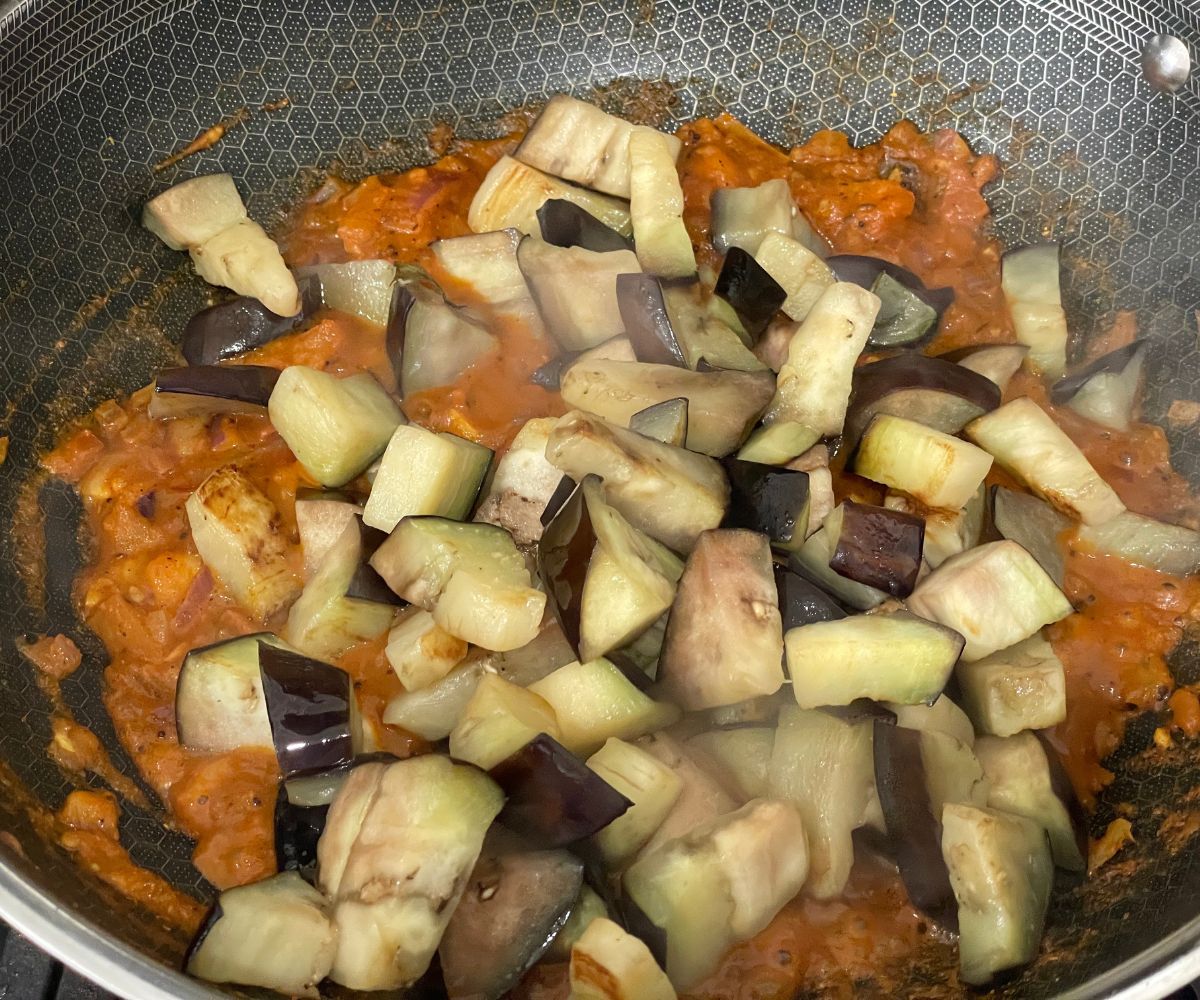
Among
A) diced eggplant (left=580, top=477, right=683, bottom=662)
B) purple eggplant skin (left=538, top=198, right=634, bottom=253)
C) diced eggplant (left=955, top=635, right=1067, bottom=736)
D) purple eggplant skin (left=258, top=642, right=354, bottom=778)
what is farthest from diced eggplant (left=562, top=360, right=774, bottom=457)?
purple eggplant skin (left=258, top=642, right=354, bottom=778)

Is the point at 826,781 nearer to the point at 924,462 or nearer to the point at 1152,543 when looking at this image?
the point at 924,462

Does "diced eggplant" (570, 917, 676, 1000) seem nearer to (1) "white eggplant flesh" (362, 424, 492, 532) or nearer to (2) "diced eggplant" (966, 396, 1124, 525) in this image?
(1) "white eggplant flesh" (362, 424, 492, 532)

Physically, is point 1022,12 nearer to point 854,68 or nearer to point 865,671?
point 854,68

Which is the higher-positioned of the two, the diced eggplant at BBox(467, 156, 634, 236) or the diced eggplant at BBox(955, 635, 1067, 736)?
the diced eggplant at BBox(467, 156, 634, 236)

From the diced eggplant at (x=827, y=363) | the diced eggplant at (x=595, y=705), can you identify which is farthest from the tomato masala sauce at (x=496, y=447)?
the diced eggplant at (x=827, y=363)

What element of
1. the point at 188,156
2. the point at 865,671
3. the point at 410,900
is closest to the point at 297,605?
the point at 410,900

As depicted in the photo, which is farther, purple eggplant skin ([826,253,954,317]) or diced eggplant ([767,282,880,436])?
purple eggplant skin ([826,253,954,317])
